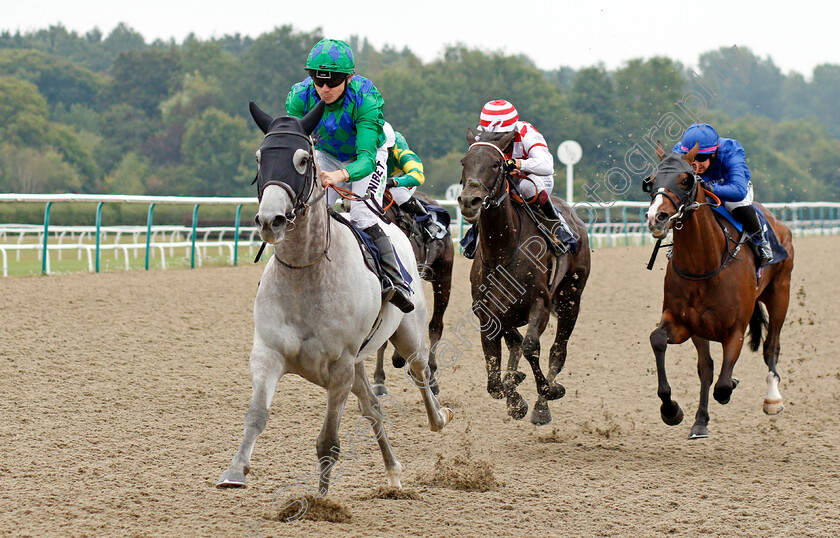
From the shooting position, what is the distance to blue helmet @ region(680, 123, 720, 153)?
6.16m

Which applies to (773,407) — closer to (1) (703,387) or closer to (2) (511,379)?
(1) (703,387)

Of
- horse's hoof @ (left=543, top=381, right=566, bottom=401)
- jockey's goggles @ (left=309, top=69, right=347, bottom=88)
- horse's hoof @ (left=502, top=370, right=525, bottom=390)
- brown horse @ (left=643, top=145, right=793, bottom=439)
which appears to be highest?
jockey's goggles @ (left=309, top=69, right=347, bottom=88)

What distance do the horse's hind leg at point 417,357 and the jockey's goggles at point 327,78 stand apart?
4.52ft

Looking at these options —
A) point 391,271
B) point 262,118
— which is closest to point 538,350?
point 391,271

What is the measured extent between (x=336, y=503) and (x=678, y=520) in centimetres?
157

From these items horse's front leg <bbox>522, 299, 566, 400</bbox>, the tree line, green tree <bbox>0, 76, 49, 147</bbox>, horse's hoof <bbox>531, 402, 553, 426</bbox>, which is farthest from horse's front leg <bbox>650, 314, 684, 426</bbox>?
green tree <bbox>0, 76, 49, 147</bbox>

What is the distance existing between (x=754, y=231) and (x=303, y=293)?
3.67m

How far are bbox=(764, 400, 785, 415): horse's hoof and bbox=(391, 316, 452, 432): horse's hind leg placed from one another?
8.90 ft

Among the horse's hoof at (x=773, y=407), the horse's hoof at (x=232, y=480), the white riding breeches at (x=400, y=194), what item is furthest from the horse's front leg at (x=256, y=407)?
the horse's hoof at (x=773, y=407)

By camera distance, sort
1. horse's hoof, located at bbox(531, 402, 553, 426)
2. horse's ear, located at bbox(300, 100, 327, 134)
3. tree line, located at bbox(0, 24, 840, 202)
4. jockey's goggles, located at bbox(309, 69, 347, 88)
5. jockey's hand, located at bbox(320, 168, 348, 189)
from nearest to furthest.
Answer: horse's ear, located at bbox(300, 100, 327, 134) < jockey's hand, located at bbox(320, 168, 348, 189) < jockey's goggles, located at bbox(309, 69, 347, 88) < horse's hoof, located at bbox(531, 402, 553, 426) < tree line, located at bbox(0, 24, 840, 202)

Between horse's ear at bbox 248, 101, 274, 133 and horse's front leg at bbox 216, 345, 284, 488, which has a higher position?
horse's ear at bbox 248, 101, 274, 133

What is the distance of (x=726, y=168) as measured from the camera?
6.31 meters

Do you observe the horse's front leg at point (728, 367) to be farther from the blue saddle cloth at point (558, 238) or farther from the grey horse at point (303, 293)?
the grey horse at point (303, 293)

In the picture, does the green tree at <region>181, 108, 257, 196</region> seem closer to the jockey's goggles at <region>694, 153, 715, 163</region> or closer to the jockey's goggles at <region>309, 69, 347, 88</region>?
the jockey's goggles at <region>694, 153, 715, 163</region>
